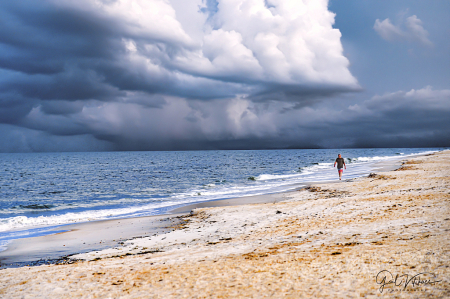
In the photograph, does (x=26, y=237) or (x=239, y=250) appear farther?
(x=26, y=237)

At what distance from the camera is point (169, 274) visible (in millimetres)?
7742

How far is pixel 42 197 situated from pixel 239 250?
3409cm

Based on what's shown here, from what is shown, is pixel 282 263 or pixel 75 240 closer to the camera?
pixel 282 263

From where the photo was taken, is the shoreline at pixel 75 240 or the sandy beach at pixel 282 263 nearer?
the sandy beach at pixel 282 263

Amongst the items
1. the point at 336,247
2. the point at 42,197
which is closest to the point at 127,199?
the point at 42,197

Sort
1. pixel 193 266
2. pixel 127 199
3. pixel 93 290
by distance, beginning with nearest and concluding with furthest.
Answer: pixel 93 290 → pixel 193 266 → pixel 127 199

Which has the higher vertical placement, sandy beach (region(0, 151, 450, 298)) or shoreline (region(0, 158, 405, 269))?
sandy beach (region(0, 151, 450, 298))

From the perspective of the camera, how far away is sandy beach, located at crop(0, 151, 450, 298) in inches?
243

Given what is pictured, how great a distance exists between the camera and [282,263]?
7699mm

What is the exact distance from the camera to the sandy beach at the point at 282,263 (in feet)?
20.2

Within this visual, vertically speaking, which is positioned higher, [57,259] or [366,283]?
[366,283]

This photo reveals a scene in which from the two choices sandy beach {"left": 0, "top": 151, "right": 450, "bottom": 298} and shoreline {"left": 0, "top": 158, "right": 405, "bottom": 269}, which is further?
shoreline {"left": 0, "top": 158, "right": 405, "bottom": 269}

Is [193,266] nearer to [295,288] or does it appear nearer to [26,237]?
[295,288]

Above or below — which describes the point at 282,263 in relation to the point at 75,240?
above
